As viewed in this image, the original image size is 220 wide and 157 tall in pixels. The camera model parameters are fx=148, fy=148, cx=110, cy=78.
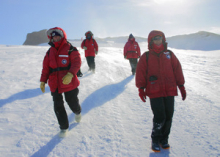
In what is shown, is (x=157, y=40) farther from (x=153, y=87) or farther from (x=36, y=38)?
(x=36, y=38)

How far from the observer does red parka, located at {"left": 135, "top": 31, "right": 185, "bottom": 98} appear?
2264 mm

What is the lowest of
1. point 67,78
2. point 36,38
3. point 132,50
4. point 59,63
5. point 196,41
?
point 67,78

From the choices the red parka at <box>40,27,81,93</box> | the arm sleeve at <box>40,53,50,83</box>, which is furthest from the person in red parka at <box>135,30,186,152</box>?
the arm sleeve at <box>40,53,50,83</box>

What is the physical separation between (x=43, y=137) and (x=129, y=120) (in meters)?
1.71

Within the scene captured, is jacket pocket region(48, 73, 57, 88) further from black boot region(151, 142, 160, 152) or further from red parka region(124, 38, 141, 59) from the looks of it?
red parka region(124, 38, 141, 59)

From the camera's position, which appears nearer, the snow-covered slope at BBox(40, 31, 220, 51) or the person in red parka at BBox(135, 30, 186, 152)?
the person in red parka at BBox(135, 30, 186, 152)

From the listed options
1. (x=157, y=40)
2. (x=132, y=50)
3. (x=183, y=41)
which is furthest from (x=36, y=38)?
(x=157, y=40)

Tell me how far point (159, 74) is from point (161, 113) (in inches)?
23.5

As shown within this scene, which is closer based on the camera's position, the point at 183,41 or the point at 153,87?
the point at 153,87

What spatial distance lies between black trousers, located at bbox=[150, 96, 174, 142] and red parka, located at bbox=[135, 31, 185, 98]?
0.09 metres

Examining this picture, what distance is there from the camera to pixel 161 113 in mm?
2250

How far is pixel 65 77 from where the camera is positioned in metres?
2.38

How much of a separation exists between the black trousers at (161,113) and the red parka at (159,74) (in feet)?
0.31

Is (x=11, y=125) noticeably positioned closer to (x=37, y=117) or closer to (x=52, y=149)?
(x=37, y=117)
